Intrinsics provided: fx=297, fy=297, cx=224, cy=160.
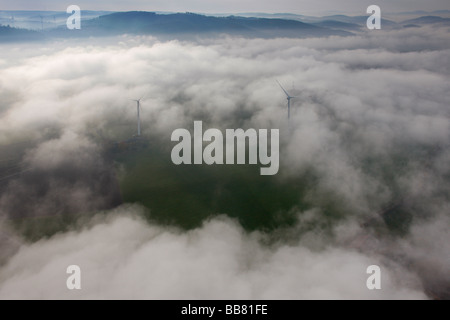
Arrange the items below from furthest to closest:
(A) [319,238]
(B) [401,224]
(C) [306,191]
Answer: (C) [306,191]
(B) [401,224]
(A) [319,238]

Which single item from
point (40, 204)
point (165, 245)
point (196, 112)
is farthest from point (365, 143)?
point (40, 204)

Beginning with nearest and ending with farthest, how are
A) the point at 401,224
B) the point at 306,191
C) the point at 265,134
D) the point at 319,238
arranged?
the point at 319,238, the point at 401,224, the point at 306,191, the point at 265,134

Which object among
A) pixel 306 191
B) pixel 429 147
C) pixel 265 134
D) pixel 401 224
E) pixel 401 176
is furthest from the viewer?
pixel 265 134

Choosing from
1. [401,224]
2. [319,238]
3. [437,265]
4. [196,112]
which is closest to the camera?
[437,265]

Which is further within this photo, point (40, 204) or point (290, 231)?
point (40, 204)

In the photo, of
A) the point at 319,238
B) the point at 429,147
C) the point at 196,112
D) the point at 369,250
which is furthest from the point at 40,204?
the point at 429,147

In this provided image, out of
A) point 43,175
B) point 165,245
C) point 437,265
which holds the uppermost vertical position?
point 43,175

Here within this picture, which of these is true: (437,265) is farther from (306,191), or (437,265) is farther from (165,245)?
(165,245)

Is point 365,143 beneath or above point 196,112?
beneath

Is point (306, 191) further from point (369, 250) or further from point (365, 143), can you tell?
point (365, 143)
